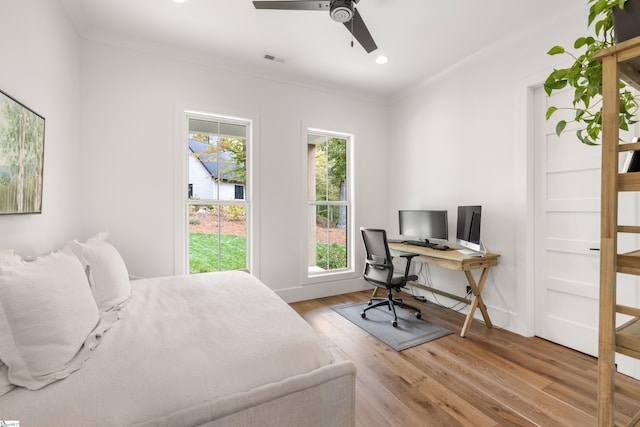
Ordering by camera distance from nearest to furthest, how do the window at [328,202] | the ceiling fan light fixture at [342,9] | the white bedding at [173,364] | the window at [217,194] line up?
the white bedding at [173,364], the ceiling fan light fixture at [342,9], the window at [217,194], the window at [328,202]

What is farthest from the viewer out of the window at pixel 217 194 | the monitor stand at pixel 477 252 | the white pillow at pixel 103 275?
the window at pixel 217 194

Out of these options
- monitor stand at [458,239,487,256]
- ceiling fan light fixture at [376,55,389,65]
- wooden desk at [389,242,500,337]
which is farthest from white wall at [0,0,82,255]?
monitor stand at [458,239,487,256]

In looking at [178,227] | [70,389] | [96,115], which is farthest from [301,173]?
[70,389]

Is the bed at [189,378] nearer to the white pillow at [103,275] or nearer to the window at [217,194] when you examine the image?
the white pillow at [103,275]

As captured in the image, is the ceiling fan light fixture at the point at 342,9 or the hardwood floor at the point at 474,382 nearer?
the hardwood floor at the point at 474,382

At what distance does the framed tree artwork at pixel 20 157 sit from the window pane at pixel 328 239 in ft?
9.12

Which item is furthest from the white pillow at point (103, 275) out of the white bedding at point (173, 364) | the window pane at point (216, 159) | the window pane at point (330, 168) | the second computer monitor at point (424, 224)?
the second computer monitor at point (424, 224)

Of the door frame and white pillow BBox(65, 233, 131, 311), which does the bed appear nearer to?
white pillow BBox(65, 233, 131, 311)

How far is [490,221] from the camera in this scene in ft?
9.95

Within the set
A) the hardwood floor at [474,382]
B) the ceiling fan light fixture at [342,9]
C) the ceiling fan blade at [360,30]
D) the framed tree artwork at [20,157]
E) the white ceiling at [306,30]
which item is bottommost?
the hardwood floor at [474,382]

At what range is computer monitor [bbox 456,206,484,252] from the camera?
288 cm

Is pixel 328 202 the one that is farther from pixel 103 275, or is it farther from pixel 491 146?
pixel 103 275

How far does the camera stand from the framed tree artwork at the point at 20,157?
1.53 m

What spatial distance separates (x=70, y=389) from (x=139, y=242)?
2.21 m
